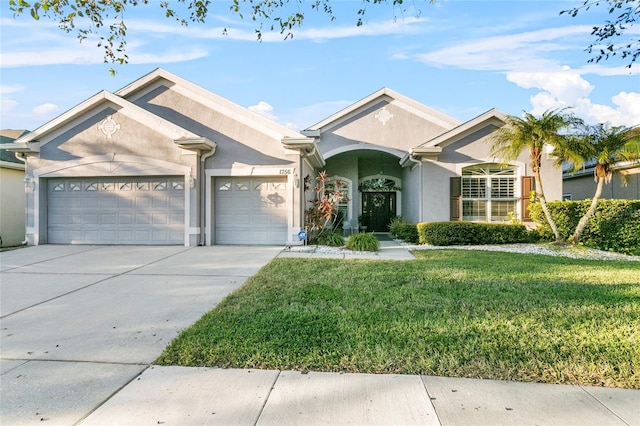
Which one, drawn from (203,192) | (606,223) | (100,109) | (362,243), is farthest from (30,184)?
(606,223)

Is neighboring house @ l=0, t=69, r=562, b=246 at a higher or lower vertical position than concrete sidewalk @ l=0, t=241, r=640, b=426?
higher

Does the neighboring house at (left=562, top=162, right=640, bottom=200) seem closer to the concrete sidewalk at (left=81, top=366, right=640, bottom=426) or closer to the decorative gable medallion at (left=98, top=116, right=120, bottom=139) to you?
the concrete sidewalk at (left=81, top=366, right=640, bottom=426)

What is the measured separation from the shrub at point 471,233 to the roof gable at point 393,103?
5.69 m

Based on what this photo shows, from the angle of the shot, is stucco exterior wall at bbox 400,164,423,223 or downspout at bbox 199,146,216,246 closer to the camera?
downspout at bbox 199,146,216,246

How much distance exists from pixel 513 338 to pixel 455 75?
10122mm

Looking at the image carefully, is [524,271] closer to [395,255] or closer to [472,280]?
[472,280]

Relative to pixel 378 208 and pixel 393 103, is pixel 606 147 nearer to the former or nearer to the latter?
pixel 393 103

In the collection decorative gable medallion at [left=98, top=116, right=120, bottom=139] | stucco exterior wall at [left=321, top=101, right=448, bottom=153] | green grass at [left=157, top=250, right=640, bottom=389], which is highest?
stucco exterior wall at [left=321, top=101, right=448, bottom=153]

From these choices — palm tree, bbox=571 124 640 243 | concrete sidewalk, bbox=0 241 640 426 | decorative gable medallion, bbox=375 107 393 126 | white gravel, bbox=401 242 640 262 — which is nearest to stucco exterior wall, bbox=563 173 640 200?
palm tree, bbox=571 124 640 243

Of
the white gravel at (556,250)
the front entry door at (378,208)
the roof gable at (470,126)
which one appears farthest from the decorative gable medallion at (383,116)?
the white gravel at (556,250)

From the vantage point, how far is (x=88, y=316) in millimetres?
4617

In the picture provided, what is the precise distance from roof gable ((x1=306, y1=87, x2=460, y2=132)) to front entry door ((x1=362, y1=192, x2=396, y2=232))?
3979mm

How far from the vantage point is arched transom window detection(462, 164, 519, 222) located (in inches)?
501

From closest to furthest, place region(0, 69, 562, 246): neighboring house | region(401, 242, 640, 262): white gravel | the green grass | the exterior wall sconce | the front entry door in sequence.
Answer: the green grass < region(401, 242, 640, 262): white gravel < region(0, 69, 562, 246): neighboring house < the exterior wall sconce < the front entry door
